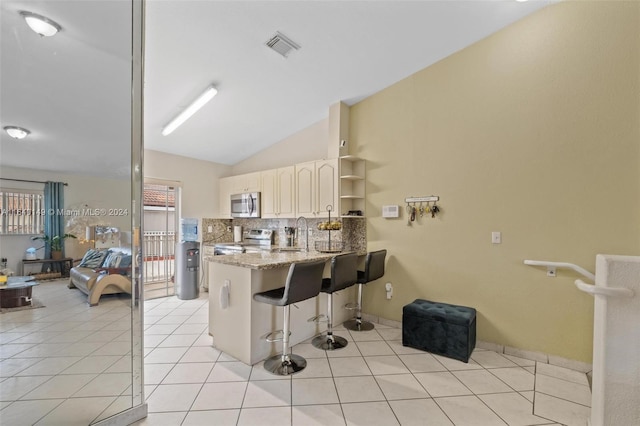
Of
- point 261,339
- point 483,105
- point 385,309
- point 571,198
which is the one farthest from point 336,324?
point 483,105

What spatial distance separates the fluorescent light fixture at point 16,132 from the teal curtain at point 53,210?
0.26 metres

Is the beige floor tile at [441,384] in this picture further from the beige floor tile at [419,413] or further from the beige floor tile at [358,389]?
the beige floor tile at [358,389]

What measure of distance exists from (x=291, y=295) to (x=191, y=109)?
8.65 feet

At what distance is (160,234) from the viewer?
5352 mm

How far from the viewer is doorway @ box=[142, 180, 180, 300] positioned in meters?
4.93

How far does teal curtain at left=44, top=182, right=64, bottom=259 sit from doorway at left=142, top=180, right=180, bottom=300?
338 centimetres

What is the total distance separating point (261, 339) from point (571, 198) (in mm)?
3148

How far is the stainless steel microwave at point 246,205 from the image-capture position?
4.75 metres

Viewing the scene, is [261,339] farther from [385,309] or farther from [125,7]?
[125,7]

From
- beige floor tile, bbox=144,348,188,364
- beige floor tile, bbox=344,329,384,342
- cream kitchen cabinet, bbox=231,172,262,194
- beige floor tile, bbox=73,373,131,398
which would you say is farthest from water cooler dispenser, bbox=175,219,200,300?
beige floor tile, bbox=73,373,131,398

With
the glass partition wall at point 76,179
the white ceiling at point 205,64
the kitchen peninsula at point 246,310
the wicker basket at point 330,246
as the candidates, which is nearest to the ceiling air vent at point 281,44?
the white ceiling at point 205,64

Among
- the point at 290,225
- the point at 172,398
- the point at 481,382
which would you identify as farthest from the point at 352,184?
the point at 172,398

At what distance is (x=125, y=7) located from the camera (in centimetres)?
167

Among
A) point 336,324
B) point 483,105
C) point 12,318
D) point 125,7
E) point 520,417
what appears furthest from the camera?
point 336,324
